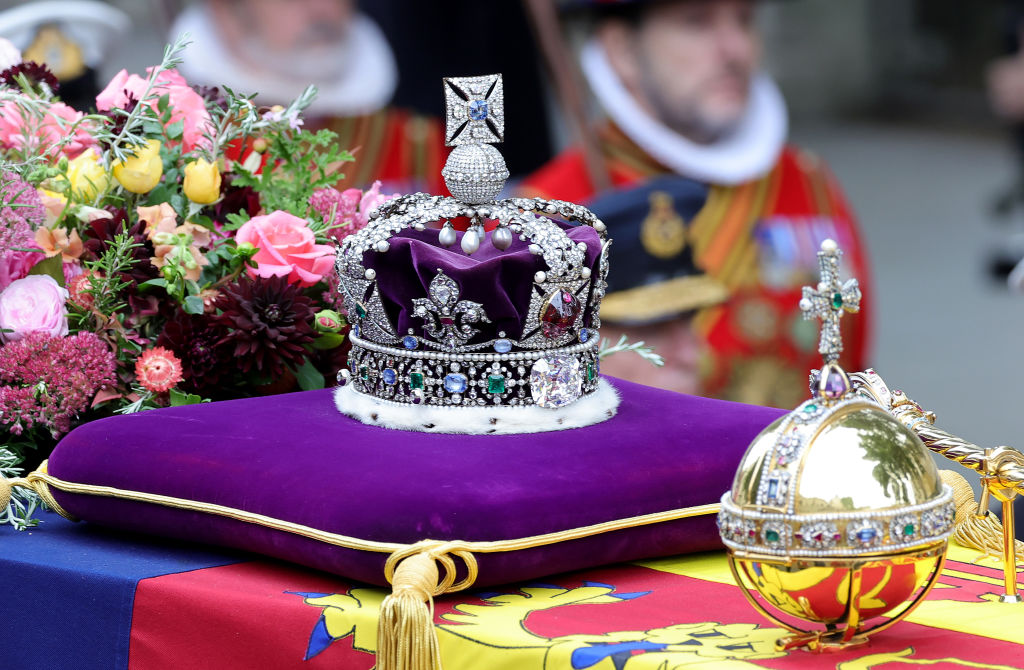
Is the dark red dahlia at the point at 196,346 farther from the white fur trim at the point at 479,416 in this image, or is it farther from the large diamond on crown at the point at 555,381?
the large diamond on crown at the point at 555,381

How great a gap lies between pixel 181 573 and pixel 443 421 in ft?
0.78

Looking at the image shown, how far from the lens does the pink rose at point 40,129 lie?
1.51 meters

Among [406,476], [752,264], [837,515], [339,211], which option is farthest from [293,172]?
[752,264]

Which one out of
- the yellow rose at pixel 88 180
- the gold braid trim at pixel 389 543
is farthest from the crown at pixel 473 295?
the yellow rose at pixel 88 180

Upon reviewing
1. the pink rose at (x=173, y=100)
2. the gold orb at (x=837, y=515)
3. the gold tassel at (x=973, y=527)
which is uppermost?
→ the pink rose at (x=173, y=100)

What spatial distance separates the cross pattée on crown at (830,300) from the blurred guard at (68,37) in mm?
2052

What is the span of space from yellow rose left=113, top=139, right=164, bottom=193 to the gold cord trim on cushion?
1.33 feet

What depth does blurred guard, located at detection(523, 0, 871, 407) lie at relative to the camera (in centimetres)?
322

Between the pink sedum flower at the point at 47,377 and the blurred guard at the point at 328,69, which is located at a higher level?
the blurred guard at the point at 328,69

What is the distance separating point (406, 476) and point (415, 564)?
0.08 metres

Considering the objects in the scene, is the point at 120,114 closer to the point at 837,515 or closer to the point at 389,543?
the point at 389,543

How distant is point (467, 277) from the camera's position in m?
1.17

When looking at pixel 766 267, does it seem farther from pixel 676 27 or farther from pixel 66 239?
pixel 66 239

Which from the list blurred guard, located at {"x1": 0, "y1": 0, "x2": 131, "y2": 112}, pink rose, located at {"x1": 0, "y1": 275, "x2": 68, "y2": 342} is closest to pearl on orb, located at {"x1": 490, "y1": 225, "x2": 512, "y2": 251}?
pink rose, located at {"x1": 0, "y1": 275, "x2": 68, "y2": 342}
